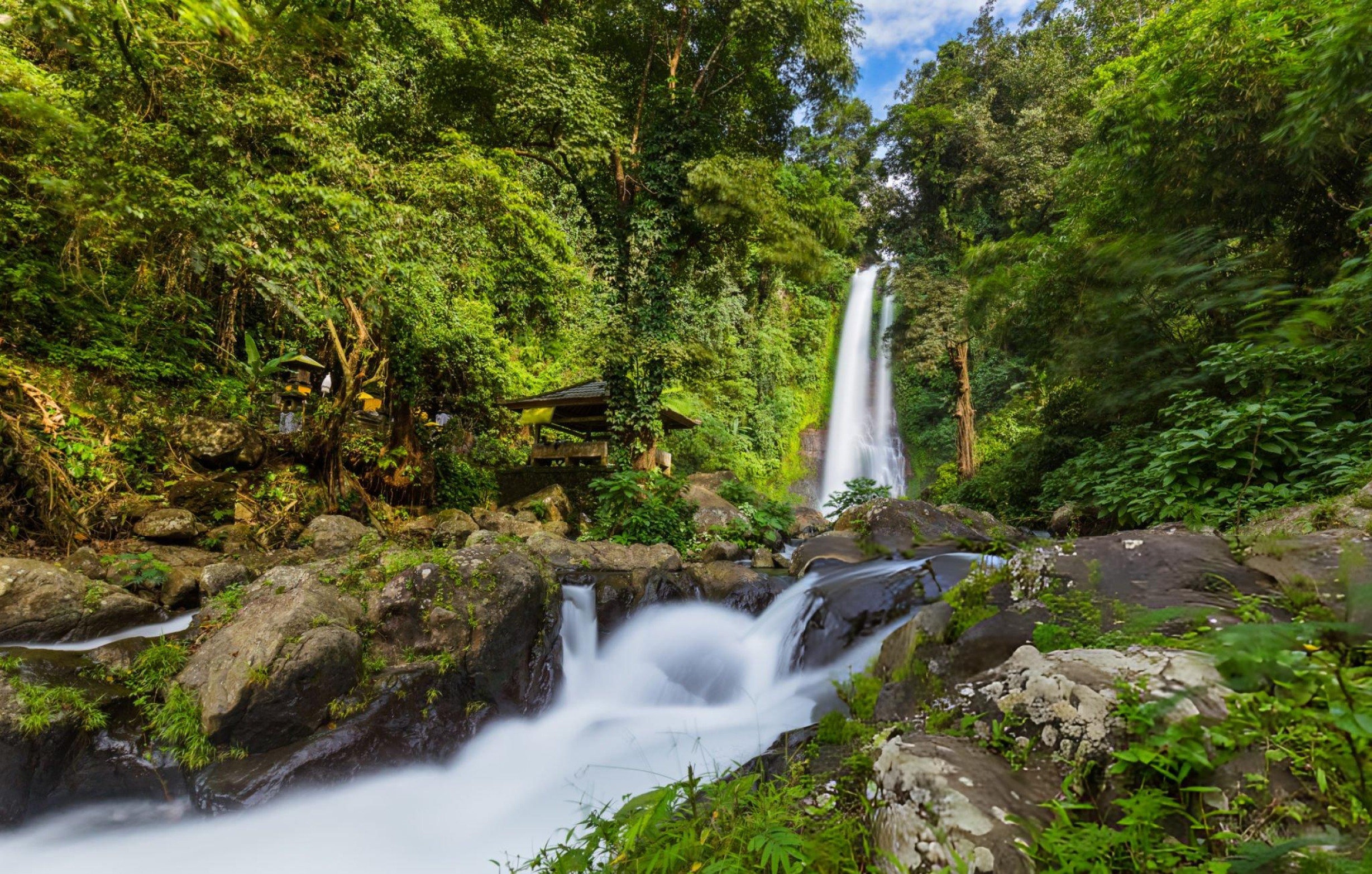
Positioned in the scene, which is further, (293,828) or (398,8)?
(398,8)

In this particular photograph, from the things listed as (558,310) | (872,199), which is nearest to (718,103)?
Result: (558,310)

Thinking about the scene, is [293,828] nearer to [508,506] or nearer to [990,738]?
[990,738]

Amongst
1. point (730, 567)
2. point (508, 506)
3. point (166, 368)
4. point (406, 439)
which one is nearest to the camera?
point (730, 567)

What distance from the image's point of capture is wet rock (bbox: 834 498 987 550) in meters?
7.21

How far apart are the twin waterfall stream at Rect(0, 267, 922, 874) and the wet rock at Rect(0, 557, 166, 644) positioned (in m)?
1.85

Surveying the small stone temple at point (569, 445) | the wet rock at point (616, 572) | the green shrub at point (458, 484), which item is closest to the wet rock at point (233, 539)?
the green shrub at point (458, 484)

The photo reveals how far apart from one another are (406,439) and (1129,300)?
1152 centimetres

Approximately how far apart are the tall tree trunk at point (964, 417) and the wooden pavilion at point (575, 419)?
6.87m

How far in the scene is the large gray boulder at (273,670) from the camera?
3.62 m

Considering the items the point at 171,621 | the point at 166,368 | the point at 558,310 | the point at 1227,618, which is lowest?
the point at 171,621

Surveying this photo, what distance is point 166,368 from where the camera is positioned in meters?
8.05

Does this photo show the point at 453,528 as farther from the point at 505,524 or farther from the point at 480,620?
the point at 480,620

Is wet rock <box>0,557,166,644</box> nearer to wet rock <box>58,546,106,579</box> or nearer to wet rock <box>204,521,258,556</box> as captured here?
wet rock <box>58,546,106,579</box>

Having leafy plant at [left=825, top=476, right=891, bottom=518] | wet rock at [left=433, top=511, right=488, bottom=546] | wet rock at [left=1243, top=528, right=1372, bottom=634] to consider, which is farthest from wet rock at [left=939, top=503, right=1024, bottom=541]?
wet rock at [left=433, top=511, right=488, bottom=546]
